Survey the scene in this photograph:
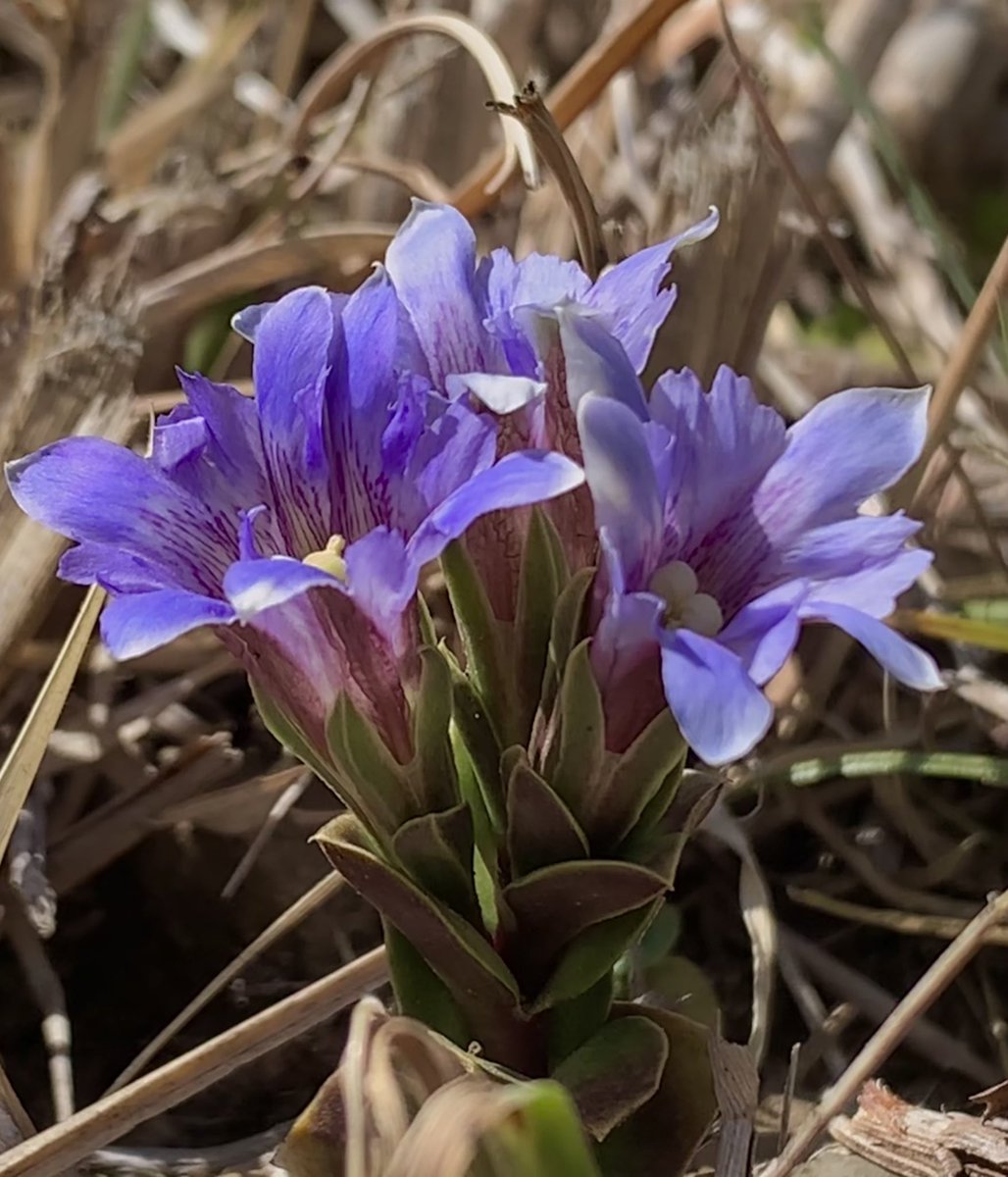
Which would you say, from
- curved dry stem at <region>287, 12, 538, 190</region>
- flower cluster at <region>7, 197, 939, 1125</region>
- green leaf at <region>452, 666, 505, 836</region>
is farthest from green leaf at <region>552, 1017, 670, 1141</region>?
curved dry stem at <region>287, 12, 538, 190</region>

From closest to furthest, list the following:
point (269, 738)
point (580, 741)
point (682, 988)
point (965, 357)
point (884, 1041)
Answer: point (580, 741) < point (884, 1041) < point (682, 988) < point (965, 357) < point (269, 738)

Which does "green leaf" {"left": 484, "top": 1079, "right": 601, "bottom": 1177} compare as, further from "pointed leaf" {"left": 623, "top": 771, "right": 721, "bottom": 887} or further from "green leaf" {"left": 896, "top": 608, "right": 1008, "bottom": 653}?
"green leaf" {"left": 896, "top": 608, "right": 1008, "bottom": 653}

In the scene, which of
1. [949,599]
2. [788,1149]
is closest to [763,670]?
[788,1149]

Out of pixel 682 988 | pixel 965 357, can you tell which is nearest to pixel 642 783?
pixel 682 988

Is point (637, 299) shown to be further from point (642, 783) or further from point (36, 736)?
point (36, 736)

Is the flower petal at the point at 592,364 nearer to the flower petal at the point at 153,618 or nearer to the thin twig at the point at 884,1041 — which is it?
the flower petal at the point at 153,618

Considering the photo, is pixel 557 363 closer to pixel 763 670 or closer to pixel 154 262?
pixel 763 670
